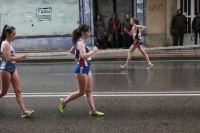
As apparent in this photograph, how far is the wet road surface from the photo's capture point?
21.3 feet

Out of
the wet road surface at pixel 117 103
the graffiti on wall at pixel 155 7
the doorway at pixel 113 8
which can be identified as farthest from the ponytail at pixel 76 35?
the doorway at pixel 113 8

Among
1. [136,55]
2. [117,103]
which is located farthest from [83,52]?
[136,55]

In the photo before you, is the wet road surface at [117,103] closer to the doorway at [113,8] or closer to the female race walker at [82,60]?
the female race walker at [82,60]

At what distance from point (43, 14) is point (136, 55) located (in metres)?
5.81

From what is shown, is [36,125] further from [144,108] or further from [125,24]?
[125,24]

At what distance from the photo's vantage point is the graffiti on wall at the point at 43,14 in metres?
20.0

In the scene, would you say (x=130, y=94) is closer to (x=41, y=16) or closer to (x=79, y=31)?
(x=79, y=31)

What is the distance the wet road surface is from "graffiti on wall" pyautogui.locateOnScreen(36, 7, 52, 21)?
7737 mm

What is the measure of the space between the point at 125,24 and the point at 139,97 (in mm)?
10720

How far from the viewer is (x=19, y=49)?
20188 millimetres

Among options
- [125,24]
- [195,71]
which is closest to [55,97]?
[195,71]

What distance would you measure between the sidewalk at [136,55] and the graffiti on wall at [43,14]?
8.80 ft

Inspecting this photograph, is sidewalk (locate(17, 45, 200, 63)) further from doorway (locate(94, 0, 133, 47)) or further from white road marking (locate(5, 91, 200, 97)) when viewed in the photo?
white road marking (locate(5, 91, 200, 97))

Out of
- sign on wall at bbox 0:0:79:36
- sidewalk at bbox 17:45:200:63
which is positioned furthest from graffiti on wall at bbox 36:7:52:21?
sidewalk at bbox 17:45:200:63
